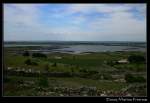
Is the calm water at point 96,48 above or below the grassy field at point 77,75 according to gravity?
above

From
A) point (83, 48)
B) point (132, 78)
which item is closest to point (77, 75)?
point (83, 48)

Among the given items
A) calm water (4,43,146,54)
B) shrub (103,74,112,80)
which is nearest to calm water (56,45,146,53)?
calm water (4,43,146,54)

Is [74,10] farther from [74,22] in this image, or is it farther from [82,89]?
[82,89]

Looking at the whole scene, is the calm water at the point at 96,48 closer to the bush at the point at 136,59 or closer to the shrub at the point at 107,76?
the bush at the point at 136,59

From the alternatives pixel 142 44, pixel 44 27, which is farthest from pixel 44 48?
pixel 142 44

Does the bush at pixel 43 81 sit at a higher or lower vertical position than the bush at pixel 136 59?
lower

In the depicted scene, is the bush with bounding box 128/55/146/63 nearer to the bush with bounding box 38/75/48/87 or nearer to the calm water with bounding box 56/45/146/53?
the calm water with bounding box 56/45/146/53

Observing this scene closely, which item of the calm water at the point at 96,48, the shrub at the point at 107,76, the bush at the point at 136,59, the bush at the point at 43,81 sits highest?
the calm water at the point at 96,48

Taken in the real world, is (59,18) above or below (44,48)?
above

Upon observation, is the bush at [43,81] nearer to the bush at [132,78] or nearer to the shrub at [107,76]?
the shrub at [107,76]

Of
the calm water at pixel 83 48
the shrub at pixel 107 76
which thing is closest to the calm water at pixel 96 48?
the calm water at pixel 83 48
